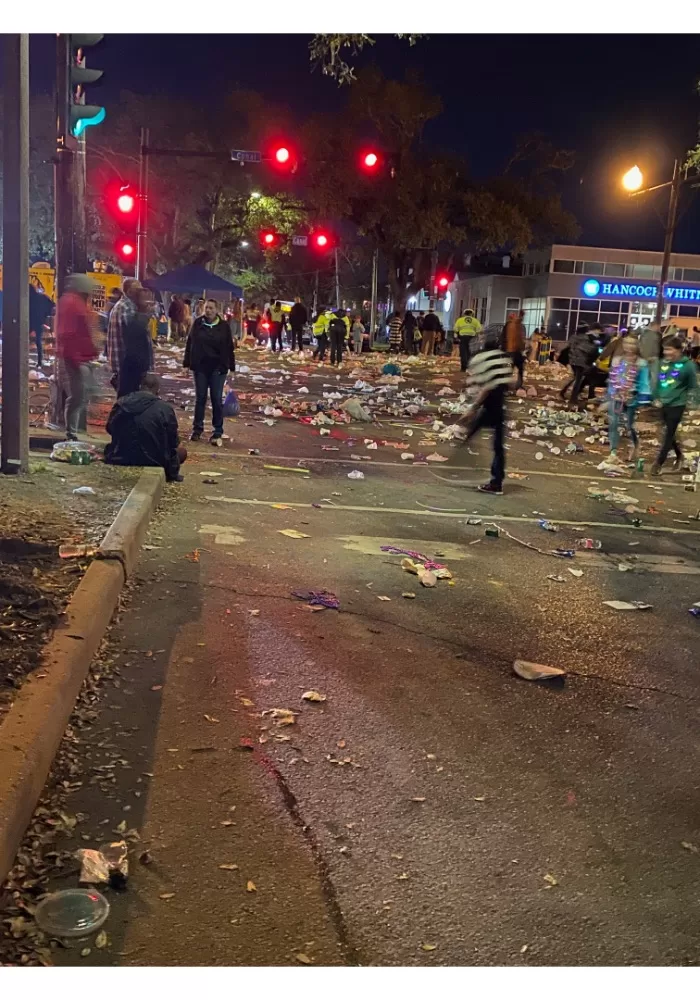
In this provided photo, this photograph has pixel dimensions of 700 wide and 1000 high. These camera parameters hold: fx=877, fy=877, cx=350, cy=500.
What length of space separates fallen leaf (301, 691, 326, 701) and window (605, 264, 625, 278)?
6095 cm

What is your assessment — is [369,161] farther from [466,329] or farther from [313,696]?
[313,696]

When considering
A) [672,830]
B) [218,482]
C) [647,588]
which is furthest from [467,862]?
[218,482]

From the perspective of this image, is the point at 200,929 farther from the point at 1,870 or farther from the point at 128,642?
the point at 128,642

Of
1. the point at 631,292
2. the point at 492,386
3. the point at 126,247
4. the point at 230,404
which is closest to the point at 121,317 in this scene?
the point at 230,404

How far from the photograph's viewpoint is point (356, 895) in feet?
9.35

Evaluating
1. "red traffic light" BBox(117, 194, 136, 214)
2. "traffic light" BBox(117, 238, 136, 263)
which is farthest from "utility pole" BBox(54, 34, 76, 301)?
"traffic light" BBox(117, 238, 136, 263)

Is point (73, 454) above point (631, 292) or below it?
below

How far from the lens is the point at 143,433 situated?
343 inches

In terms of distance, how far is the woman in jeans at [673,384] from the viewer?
36.2ft

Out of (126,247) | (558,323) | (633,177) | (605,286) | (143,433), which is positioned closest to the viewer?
(143,433)

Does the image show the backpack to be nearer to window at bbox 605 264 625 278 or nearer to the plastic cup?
the plastic cup

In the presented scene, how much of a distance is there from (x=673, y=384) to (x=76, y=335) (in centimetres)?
724

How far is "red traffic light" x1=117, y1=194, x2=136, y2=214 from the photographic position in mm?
19859
